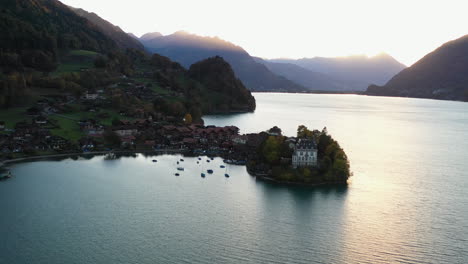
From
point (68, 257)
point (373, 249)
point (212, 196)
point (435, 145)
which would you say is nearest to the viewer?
point (68, 257)

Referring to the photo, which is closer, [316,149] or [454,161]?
[316,149]

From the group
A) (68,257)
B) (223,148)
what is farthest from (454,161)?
(68,257)

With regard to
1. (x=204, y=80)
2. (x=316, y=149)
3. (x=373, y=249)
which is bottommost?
(x=373, y=249)

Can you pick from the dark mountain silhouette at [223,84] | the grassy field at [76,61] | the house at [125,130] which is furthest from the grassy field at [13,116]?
the dark mountain silhouette at [223,84]

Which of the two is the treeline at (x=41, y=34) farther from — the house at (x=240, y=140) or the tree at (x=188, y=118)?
the house at (x=240, y=140)

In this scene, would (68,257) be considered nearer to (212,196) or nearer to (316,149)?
(212,196)
